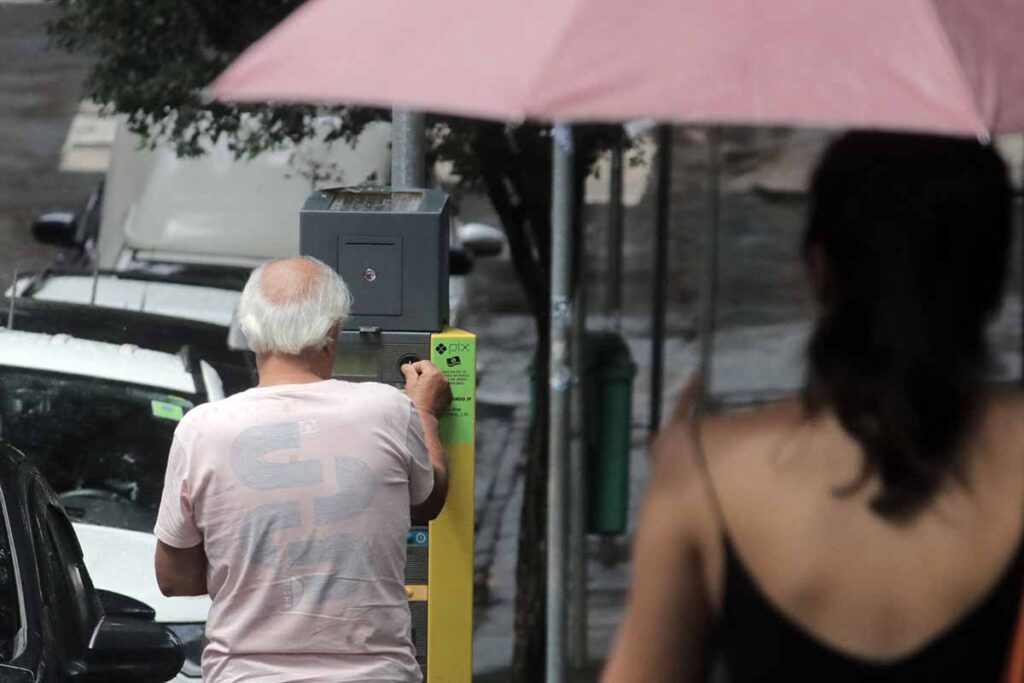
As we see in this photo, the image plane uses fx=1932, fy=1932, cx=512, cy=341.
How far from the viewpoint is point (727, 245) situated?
1523cm

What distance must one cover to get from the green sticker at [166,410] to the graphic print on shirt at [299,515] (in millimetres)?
3363

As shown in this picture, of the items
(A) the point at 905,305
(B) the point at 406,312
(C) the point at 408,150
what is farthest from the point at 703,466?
(C) the point at 408,150

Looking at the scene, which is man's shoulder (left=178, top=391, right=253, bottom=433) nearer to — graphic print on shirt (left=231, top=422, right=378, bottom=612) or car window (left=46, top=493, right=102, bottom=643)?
graphic print on shirt (left=231, top=422, right=378, bottom=612)

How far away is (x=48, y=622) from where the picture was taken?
4.07 meters

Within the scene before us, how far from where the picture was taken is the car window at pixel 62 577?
414 centimetres

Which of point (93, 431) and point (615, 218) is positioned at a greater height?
point (615, 218)

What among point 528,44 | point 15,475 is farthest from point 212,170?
point 528,44

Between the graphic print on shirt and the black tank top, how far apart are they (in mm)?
1470

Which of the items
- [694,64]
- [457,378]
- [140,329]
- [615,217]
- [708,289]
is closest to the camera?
[694,64]

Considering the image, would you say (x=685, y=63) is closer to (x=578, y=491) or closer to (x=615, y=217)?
(x=578, y=491)

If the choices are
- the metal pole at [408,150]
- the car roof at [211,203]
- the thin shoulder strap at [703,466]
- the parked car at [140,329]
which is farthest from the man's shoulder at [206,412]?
the car roof at [211,203]

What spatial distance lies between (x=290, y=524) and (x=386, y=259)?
1.52m

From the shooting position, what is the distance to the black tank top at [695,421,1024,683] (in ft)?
7.14

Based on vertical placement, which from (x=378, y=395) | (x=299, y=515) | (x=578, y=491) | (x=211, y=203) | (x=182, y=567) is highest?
(x=211, y=203)
